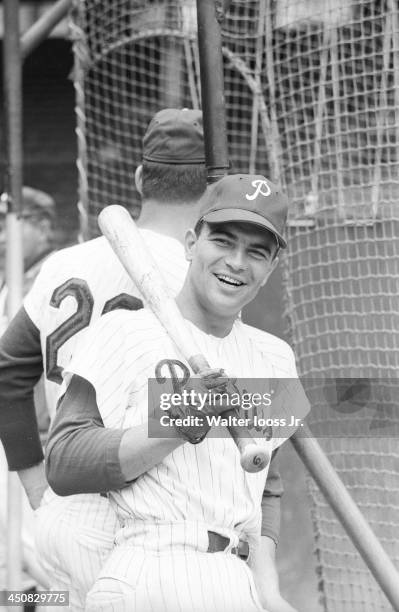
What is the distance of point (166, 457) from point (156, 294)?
389 mm

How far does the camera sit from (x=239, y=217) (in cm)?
219

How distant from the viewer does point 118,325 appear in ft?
7.29

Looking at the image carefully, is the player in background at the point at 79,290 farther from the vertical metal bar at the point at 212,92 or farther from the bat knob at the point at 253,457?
the bat knob at the point at 253,457

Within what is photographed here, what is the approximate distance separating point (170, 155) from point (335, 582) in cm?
164

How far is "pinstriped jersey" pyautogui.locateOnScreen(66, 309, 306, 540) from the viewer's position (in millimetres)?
2100

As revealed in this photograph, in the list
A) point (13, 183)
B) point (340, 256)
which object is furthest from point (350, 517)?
point (13, 183)

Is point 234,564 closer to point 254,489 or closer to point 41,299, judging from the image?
point 254,489

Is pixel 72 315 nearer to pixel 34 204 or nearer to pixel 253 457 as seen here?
pixel 253 457

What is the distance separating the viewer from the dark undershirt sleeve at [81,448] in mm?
2061

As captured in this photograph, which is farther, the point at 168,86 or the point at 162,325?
the point at 168,86

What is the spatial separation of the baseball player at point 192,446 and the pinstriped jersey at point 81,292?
14.8 inches

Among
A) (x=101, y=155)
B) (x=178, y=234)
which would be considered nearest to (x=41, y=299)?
(x=178, y=234)

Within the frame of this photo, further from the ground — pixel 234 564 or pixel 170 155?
pixel 170 155

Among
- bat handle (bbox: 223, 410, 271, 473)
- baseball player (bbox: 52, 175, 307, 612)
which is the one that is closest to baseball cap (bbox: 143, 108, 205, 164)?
baseball player (bbox: 52, 175, 307, 612)
